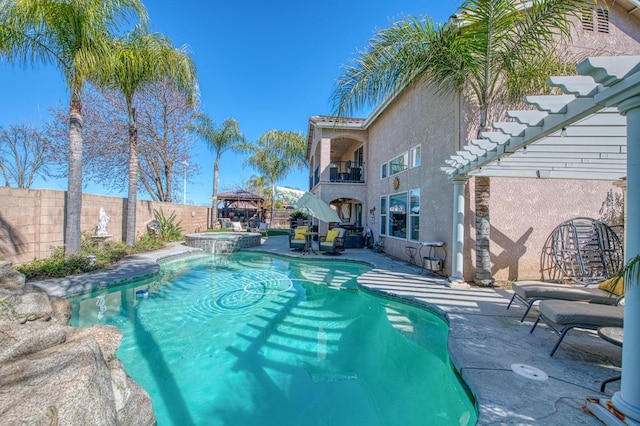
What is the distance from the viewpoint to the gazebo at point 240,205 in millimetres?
26522

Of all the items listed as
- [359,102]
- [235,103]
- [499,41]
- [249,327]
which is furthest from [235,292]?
[235,103]

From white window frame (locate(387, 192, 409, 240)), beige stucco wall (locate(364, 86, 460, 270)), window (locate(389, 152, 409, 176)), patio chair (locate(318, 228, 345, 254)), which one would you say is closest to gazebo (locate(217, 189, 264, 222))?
patio chair (locate(318, 228, 345, 254))

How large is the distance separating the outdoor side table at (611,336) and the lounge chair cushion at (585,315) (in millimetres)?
150

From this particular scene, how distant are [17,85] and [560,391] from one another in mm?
24469

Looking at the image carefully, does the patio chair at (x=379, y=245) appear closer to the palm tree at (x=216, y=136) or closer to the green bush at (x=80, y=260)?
the green bush at (x=80, y=260)

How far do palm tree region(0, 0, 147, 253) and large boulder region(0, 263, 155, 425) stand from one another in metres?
6.53

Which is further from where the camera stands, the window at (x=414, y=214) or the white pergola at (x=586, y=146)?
the window at (x=414, y=214)

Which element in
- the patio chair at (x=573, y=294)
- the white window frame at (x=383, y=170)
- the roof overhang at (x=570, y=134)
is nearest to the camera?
the roof overhang at (x=570, y=134)

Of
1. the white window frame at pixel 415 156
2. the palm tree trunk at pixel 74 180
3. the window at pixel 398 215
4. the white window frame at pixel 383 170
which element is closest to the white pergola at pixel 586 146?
the white window frame at pixel 415 156

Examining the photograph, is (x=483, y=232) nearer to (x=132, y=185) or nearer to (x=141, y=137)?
(x=132, y=185)

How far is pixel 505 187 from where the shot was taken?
8.05m

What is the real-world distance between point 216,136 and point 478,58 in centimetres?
2055

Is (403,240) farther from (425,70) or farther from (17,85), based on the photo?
(17,85)

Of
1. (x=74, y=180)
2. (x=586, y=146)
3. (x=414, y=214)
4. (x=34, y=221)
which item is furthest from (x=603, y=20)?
(x=34, y=221)
